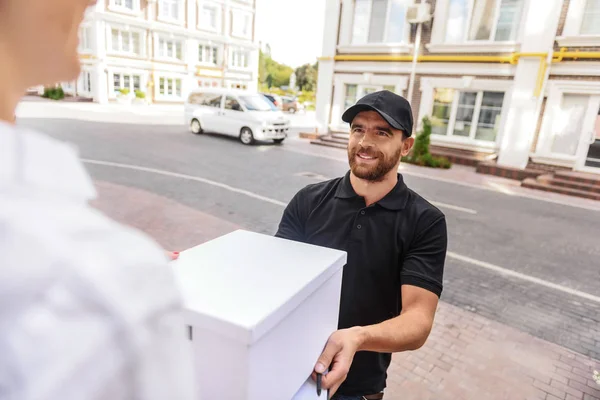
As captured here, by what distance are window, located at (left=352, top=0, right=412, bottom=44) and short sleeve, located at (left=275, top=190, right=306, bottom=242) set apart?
1626 cm

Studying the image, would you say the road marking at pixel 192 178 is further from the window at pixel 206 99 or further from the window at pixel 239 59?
the window at pixel 239 59

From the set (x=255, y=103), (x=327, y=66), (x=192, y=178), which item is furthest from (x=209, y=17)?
(x=192, y=178)

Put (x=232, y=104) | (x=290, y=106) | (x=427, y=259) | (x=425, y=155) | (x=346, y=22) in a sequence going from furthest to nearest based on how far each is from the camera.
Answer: (x=290, y=106) < (x=346, y=22) < (x=232, y=104) < (x=425, y=155) < (x=427, y=259)

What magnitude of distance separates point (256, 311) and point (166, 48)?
37.8 metres

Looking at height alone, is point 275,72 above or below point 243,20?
below

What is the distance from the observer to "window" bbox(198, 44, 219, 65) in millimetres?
36625

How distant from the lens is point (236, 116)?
1600 cm

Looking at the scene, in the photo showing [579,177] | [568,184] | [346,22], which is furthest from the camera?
[346,22]

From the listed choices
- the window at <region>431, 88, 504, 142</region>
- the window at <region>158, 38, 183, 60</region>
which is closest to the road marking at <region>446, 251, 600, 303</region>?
the window at <region>431, 88, 504, 142</region>

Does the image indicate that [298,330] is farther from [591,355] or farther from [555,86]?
[555,86]

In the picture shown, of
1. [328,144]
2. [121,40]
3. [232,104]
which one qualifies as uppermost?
[121,40]

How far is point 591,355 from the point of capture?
3713 mm

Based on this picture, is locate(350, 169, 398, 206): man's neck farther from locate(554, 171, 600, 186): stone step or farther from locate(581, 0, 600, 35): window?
locate(581, 0, 600, 35): window

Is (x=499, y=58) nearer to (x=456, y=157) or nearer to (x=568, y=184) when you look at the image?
(x=456, y=157)
